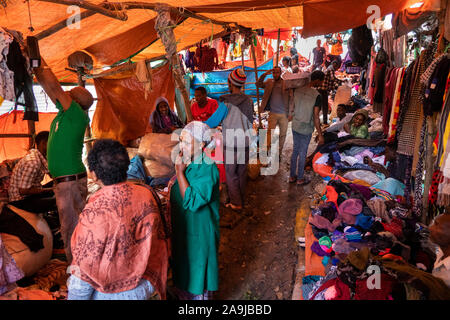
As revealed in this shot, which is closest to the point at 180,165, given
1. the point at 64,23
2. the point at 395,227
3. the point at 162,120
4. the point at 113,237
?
the point at 113,237

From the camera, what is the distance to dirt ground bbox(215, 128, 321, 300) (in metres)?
3.18

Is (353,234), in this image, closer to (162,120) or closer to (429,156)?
(429,156)

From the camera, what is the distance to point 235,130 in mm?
4703

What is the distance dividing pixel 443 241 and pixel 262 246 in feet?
7.24

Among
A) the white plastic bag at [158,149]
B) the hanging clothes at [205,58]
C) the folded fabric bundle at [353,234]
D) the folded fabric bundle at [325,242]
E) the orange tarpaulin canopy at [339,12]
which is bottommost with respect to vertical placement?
the folded fabric bundle at [325,242]

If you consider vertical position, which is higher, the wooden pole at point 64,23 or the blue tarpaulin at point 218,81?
the blue tarpaulin at point 218,81

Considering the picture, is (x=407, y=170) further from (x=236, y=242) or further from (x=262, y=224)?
(x=236, y=242)

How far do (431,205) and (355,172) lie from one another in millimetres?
1451

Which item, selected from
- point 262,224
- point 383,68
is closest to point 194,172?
point 262,224

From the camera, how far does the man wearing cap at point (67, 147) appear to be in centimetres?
295

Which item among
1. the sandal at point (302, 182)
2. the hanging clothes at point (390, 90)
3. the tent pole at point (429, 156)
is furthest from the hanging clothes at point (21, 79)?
the hanging clothes at point (390, 90)

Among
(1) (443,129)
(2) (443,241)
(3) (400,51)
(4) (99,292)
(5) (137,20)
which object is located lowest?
(4) (99,292)

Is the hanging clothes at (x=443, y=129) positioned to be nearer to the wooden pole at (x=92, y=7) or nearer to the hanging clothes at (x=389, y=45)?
the wooden pole at (x=92, y=7)

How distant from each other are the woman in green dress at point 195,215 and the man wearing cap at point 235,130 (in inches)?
90.6
